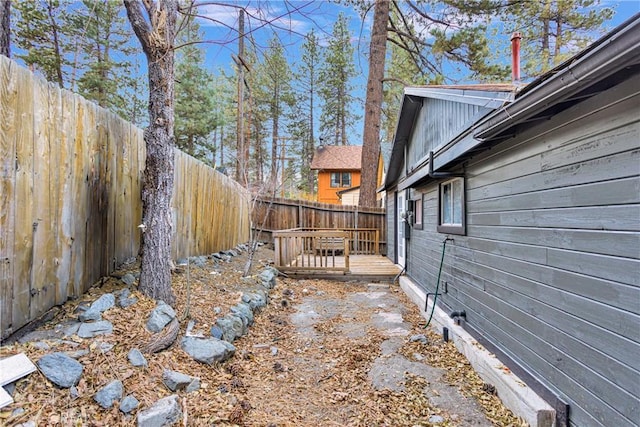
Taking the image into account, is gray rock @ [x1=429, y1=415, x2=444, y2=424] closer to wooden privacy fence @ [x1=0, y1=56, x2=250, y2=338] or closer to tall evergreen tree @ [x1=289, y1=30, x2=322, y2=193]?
wooden privacy fence @ [x1=0, y1=56, x2=250, y2=338]

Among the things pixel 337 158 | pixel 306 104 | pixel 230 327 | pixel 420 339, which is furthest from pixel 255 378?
pixel 306 104

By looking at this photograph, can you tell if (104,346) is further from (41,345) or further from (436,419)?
(436,419)

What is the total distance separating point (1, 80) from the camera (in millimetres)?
2010

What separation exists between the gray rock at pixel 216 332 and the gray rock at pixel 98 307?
37.4 inches

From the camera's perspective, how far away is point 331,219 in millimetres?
11227

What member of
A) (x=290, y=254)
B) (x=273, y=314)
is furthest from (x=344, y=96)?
(x=273, y=314)

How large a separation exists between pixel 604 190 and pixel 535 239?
0.72 m

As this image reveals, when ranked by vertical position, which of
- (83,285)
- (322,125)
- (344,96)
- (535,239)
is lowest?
(83,285)

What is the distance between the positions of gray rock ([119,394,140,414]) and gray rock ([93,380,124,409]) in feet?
0.15

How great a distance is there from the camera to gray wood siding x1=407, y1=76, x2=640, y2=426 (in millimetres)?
1710

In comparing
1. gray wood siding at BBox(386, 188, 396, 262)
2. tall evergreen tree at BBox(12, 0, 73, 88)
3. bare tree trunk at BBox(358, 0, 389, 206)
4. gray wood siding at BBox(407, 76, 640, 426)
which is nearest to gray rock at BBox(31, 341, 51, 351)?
gray wood siding at BBox(407, 76, 640, 426)

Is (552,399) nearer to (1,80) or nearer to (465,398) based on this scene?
(465,398)

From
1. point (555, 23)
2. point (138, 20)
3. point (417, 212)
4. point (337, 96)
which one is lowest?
point (417, 212)

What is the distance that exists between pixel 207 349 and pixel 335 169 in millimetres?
19350
